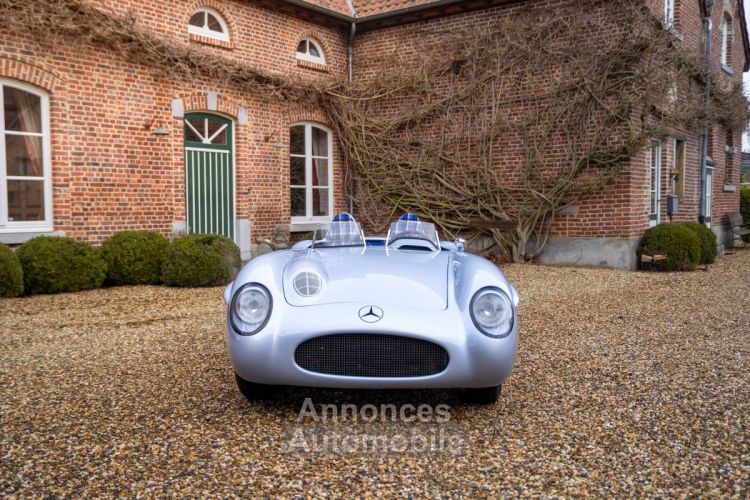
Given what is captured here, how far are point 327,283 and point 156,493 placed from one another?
1355 mm

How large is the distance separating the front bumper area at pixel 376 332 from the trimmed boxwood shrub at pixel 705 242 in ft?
34.5

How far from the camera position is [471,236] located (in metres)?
12.3

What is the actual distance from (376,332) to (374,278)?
1.50 feet

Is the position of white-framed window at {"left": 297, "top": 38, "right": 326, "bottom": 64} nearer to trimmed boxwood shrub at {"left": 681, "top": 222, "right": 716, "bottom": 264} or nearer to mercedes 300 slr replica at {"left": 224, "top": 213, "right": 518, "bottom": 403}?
trimmed boxwood shrub at {"left": 681, "top": 222, "right": 716, "bottom": 264}

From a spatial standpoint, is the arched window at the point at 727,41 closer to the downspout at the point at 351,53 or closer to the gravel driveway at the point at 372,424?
the downspout at the point at 351,53

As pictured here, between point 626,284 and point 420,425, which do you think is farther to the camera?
point 626,284

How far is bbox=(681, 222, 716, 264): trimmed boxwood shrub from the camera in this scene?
1229cm

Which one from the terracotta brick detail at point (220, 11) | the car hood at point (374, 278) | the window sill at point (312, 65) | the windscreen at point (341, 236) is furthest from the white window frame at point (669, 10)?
the car hood at point (374, 278)

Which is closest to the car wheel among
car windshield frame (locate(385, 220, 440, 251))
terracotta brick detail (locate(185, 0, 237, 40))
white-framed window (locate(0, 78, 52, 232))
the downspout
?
car windshield frame (locate(385, 220, 440, 251))

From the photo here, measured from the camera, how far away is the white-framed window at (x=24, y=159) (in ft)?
28.2

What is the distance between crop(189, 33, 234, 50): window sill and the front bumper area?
29.6 ft

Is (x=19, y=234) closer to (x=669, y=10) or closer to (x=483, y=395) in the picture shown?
(x=483, y=395)

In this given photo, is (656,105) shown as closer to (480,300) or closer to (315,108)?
(315,108)

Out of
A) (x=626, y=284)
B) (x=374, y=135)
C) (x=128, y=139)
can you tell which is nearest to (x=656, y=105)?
(x=626, y=284)
